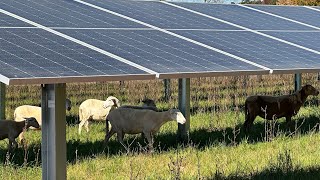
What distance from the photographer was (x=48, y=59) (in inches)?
315

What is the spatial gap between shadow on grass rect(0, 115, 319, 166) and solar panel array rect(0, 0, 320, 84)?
1.77 meters

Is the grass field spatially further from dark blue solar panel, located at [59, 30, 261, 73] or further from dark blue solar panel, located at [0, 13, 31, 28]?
dark blue solar panel, located at [0, 13, 31, 28]

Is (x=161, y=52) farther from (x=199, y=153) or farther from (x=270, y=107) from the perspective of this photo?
(x=270, y=107)

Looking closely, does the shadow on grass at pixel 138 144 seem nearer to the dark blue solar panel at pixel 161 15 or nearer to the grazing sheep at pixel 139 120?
the grazing sheep at pixel 139 120

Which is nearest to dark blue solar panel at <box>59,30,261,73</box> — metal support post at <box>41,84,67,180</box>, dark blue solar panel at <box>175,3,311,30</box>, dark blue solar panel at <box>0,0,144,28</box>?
dark blue solar panel at <box>0,0,144,28</box>

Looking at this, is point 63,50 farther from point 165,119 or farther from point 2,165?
point 165,119

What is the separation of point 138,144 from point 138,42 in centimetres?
250

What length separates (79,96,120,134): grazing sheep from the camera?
50.7 feet

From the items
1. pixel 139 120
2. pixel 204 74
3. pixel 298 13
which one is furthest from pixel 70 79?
pixel 298 13

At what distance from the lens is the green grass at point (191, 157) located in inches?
408

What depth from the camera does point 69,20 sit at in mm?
10875

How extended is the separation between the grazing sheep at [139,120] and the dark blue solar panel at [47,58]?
4026 millimetres

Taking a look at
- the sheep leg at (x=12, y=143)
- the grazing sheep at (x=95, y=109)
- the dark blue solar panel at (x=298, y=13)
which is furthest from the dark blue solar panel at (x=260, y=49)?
the dark blue solar panel at (x=298, y=13)

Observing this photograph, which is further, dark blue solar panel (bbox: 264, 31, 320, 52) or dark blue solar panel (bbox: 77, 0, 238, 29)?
dark blue solar panel (bbox: 264, 31, 320, 52)
